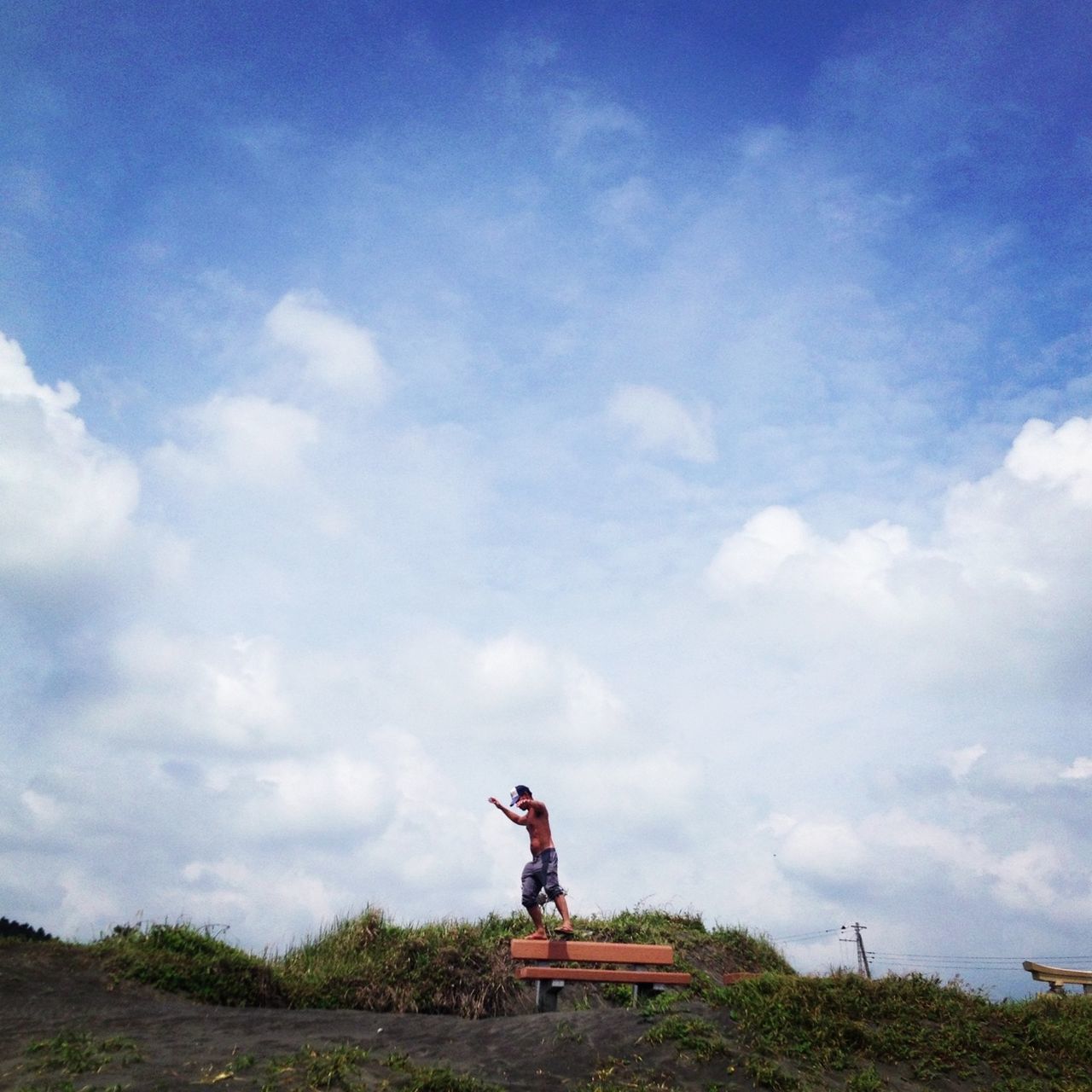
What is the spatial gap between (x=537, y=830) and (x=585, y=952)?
6.60 ft

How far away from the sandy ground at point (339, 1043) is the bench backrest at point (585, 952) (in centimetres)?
74

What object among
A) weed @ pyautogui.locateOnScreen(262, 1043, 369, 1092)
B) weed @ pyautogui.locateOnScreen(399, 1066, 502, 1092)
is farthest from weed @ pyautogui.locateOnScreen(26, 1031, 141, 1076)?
weed @ pyautogui.locateOnScreen(399, 1066, 502, 1092)

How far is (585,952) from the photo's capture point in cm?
1070

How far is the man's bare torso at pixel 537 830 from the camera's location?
486 inches

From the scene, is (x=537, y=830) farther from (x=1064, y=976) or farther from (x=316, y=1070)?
(x=1064, y=976)

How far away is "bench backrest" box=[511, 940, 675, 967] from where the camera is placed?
1066 centimetres

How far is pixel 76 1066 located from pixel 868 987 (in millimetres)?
8814

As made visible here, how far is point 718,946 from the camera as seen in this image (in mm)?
18141

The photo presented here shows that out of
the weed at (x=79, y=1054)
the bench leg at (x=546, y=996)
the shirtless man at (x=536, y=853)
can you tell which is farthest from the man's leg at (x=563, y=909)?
the weed at (x=79, y=1054)

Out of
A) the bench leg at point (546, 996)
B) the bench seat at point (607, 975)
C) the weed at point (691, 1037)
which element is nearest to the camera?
the weed at point (691, 1037)

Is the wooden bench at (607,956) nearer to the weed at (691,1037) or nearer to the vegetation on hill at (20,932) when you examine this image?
the weed at (691,1037)

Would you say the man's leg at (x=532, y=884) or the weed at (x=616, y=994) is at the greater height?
the man's leg at (x=532, y=884)

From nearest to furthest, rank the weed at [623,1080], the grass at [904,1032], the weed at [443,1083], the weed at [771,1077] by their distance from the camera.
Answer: the weed at [443,1083] → the weed at [623,1080] → the weed at [771,1077] → the grass at [904,1032]

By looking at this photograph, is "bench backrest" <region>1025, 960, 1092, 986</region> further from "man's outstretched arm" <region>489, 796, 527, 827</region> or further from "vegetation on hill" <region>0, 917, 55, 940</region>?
"vegetation on hill" <region>0, 917, 55, 940</region>
